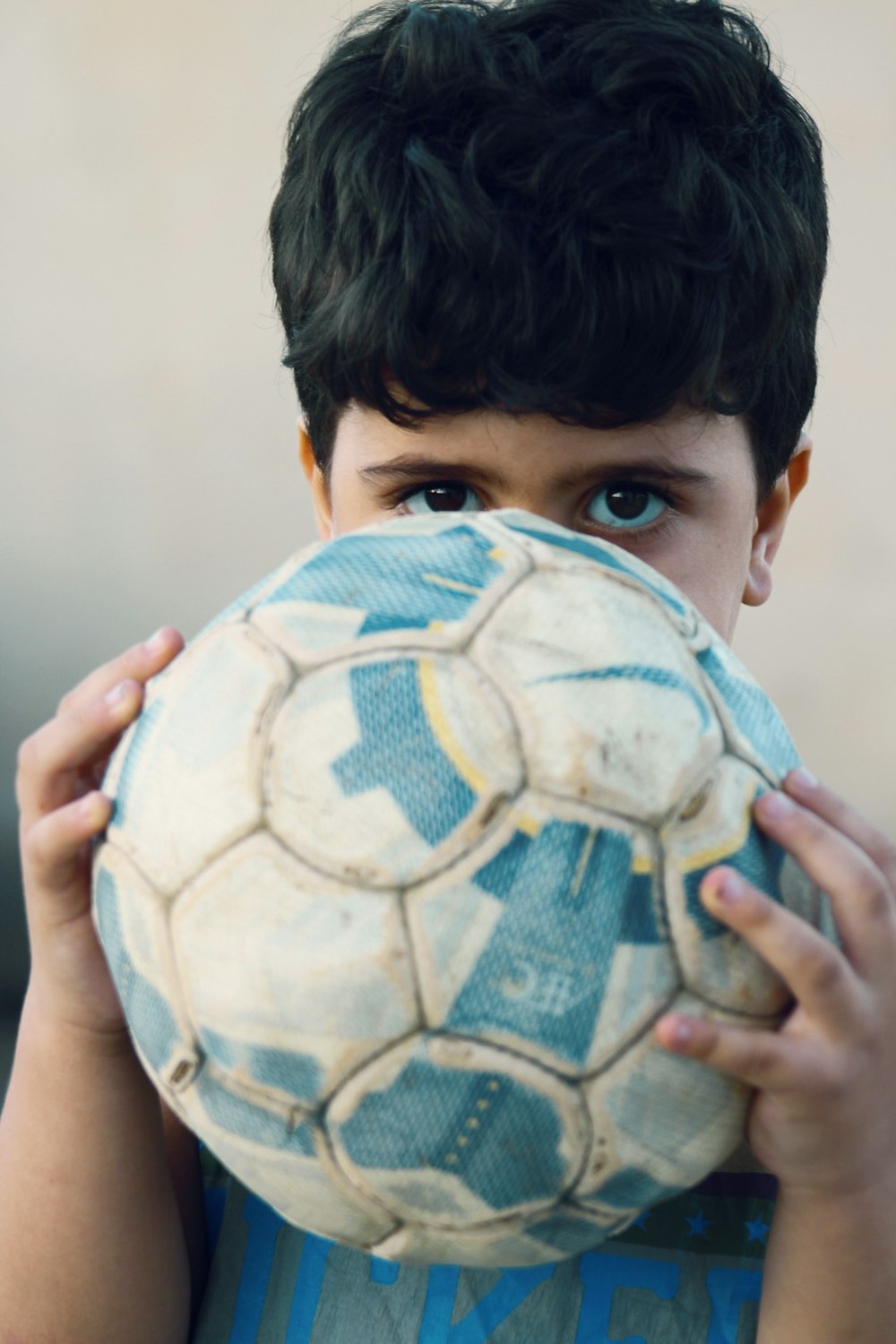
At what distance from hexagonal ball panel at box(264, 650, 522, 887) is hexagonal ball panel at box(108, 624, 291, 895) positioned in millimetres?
15

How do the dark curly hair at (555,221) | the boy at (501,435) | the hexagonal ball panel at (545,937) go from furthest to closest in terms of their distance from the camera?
the dark curly hair at (555,221) → the boy at (501,435) → the hexagonal ball panel at (545,937)

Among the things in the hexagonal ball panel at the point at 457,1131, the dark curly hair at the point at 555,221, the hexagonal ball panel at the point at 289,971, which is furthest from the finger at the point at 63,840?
the dark curly hair at the point at 555,221

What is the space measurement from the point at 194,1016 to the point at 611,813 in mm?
220

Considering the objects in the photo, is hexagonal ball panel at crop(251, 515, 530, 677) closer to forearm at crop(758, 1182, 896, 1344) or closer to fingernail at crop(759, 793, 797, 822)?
fingernail at crop(759, 793, 797, 822)

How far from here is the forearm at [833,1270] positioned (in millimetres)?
711

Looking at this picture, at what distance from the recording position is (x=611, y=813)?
1.85 ft

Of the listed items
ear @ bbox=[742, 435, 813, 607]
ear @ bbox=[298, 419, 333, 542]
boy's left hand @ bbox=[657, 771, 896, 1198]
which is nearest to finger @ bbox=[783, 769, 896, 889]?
boy's left hand @ bbox=[657, 771, 896, 1198]

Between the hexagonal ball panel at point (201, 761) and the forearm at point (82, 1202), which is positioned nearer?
the hexagonal ball panel at point (201, 761)

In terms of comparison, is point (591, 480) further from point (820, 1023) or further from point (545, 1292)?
point (545, 1292)

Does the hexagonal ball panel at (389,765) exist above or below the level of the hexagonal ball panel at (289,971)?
above

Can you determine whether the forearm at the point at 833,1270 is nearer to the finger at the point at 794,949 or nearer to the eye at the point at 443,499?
the finger at the point at 794,949

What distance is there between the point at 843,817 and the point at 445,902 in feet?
0.83

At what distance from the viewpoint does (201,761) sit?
0.59m

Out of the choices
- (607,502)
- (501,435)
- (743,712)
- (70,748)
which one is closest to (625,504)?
(607,502)
